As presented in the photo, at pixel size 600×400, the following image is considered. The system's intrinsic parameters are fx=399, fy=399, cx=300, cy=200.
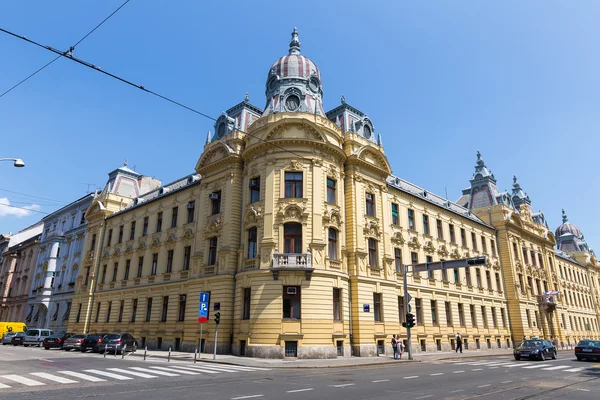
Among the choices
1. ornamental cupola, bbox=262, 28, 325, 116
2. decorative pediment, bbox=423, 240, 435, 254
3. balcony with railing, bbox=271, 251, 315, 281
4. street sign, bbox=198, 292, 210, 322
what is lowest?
street sign, bbox=198, 292, 210, 322

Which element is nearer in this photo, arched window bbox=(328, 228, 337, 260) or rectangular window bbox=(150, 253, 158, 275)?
arched window bbox=(328, 228, 337, 260)

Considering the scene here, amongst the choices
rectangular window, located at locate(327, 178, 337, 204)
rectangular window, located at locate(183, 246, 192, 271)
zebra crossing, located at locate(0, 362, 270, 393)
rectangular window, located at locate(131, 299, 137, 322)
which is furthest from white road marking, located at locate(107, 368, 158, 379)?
rectangular window, located at locate(131, 299, 137, 322)

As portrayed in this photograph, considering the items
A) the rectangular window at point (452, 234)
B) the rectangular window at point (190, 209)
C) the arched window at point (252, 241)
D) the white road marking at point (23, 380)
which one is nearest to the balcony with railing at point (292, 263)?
the arched window at point (252, 241)

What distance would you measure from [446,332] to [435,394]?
96.1 ft

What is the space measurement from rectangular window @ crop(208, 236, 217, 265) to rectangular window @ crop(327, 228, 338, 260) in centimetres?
963

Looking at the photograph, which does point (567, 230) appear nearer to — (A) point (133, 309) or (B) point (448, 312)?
(B) point (448, 312)

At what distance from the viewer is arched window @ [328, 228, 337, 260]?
29917 millimetres

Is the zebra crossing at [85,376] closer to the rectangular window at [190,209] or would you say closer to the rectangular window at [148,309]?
the rectangular window at [190,209]

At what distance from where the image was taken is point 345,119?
35.9 meters

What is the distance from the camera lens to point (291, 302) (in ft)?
89.5

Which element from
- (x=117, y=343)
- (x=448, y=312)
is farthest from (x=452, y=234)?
(x=117, y=343)

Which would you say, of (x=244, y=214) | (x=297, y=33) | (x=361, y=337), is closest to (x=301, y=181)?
(x=244, y=214)

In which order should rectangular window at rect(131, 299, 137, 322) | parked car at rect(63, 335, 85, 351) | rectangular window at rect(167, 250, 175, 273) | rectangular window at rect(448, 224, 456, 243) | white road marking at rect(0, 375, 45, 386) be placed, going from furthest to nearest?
rectangular window at rect(448, 224, 456, 243)
rectangular window at rect(131, 299, 137, 322)
rectangular window at rect(167, 250, 175, 273)
parked car at rect(63, 335, 85, 351)
white road marking at rect(0, 375, 45, 386)

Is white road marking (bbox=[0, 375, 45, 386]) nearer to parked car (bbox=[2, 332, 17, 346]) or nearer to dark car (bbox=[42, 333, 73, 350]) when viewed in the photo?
dark car (bbox=[42, 333, 73, 350])
